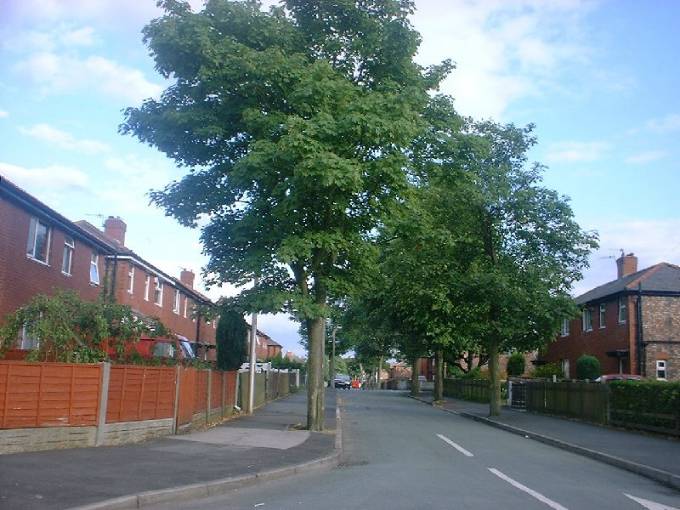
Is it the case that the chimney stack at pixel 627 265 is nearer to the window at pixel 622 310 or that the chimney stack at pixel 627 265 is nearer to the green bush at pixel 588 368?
the window at pixel 622 310

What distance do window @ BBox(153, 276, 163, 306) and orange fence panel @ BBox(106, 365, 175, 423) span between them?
2053 centimetres

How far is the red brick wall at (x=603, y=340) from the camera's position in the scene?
121 ft

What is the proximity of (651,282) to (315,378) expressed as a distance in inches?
1014

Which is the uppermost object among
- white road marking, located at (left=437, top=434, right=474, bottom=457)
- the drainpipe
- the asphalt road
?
the drainpipe

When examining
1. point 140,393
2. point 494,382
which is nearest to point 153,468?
point 140,393

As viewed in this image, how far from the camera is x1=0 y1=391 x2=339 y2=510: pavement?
813 cm

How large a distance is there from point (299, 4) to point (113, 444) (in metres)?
11.5

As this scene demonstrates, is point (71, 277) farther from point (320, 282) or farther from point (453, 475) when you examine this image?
point (453, 475)

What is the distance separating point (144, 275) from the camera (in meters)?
33.3

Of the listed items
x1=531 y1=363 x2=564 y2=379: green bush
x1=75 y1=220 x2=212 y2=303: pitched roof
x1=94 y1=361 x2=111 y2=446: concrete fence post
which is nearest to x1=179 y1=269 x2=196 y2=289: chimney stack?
x1=75 y1=220 x2=212 y2=303: pitched roof

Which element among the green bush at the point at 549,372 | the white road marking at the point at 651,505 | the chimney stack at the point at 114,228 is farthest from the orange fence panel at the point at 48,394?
the green bush at the point at 549,372

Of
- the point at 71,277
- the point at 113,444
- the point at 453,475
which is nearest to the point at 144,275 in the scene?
the point at 71,277

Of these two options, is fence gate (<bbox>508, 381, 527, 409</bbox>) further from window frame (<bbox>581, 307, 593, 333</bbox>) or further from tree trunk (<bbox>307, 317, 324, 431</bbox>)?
tree trunk (<bbox>307, 317, 324, 431</bbox>)

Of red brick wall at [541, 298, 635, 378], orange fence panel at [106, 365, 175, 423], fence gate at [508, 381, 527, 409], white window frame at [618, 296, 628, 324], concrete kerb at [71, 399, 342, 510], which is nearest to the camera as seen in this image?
concrete kerb at [71, 399, 342, 510]
